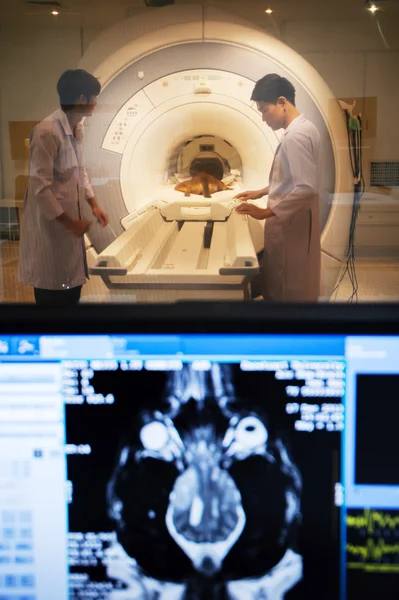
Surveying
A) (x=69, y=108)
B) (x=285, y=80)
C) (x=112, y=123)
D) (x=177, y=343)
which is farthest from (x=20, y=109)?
(x=177, y=343)

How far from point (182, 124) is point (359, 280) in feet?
2.51

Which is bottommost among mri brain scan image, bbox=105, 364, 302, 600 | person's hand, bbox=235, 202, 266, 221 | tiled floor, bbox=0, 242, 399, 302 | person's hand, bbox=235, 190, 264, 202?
mri brain scan image, bbox=105, 364, 302, 600

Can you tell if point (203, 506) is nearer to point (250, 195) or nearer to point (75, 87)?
point (250, 195)

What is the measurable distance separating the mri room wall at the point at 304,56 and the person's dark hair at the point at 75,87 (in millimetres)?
23

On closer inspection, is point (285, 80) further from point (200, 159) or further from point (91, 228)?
point (91, 228)

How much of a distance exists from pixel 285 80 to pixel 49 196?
0.77m

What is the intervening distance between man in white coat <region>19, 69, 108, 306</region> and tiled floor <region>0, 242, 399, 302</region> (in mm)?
46

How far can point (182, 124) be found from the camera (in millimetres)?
2129

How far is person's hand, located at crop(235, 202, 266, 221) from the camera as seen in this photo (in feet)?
7.27

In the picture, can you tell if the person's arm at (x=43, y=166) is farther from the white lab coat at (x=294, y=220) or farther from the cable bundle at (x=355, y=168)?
the cable bundle at (x=355, y=168)

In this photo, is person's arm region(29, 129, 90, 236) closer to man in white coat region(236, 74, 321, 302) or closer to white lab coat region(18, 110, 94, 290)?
white lab coat region(18, 110, 94, 290)

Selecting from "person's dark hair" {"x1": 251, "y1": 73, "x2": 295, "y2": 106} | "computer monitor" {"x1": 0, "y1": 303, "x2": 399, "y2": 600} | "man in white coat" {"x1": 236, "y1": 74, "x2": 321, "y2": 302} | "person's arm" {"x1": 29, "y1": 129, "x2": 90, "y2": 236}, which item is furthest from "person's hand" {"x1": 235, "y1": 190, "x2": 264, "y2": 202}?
"computer monitor" {"x1": 0, "y1": 303, "x2": 399, "y2": 600}

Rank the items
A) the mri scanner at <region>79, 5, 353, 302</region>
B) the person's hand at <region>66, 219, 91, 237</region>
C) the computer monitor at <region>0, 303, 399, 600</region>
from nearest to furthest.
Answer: the computer monitor at <region>0, 303, 399, 600</region>
the mri scanner at <region>79, 5, 353, 302</region>
the person's hand at <region>66, 219, 91, 237</region>

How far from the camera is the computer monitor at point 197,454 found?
552 mm
